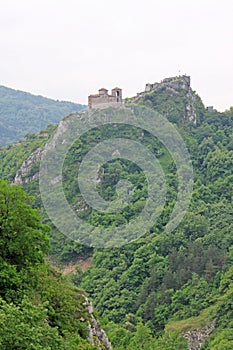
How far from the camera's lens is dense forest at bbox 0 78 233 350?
4834 centimetres

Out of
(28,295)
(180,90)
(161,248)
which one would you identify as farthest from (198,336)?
(180,90)

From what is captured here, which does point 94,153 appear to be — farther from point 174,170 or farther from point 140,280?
point 140,280

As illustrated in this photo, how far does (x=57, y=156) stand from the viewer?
2862 inches

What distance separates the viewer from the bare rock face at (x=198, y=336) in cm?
4597

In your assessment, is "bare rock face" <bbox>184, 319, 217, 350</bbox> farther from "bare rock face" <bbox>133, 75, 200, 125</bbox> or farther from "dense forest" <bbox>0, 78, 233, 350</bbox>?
"bare rock face" <bbox>133, 75, 200, 125</bbox>

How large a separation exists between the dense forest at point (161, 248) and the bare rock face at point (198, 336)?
0.60 ft

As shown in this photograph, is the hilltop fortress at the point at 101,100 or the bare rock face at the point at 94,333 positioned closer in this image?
the bare rock face at the point at 94,333

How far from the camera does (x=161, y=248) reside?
6016 cm

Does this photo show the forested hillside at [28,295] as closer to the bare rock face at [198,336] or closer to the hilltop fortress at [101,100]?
the bare rock face at [198,336]

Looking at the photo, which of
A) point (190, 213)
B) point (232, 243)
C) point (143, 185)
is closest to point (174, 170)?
point (143, 185)

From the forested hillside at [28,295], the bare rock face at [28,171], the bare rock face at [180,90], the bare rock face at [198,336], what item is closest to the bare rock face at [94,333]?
the forested hillside at [28,295]

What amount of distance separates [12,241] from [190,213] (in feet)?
148

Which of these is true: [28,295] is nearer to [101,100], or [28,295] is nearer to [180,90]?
[101,100]

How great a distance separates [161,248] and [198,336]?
14557 millimetres
